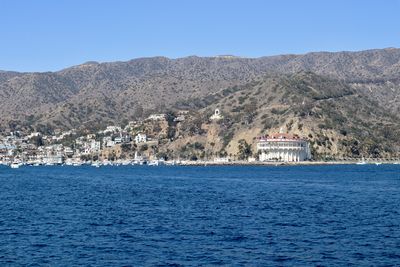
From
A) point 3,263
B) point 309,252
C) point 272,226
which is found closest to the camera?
point 3,263

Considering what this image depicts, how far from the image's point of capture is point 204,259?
132 ft

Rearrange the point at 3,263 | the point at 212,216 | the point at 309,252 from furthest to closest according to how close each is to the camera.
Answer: the point at 212,216, the point at 309,252, the point at 3,263

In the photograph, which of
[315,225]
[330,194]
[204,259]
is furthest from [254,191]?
[204,259]

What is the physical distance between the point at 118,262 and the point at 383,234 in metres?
20.9

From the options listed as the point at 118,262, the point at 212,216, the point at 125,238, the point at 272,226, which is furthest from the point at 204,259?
the point at 212,216

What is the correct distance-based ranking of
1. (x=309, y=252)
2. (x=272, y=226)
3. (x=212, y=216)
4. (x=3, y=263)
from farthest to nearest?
(x=212, y=216) < (x=272, y=226) < (x=309, y=252) < (x=3, y=263)

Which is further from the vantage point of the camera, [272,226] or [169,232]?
[272,226]

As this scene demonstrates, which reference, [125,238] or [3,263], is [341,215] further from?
[3,263]

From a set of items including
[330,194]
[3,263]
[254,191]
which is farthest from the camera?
[254,191]

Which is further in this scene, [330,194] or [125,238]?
[330,194]

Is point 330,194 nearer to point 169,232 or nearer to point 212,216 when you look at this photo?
point 212,216

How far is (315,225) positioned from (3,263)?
25609 millimetres

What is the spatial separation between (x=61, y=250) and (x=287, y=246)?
14563mm

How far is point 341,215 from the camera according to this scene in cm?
6169
